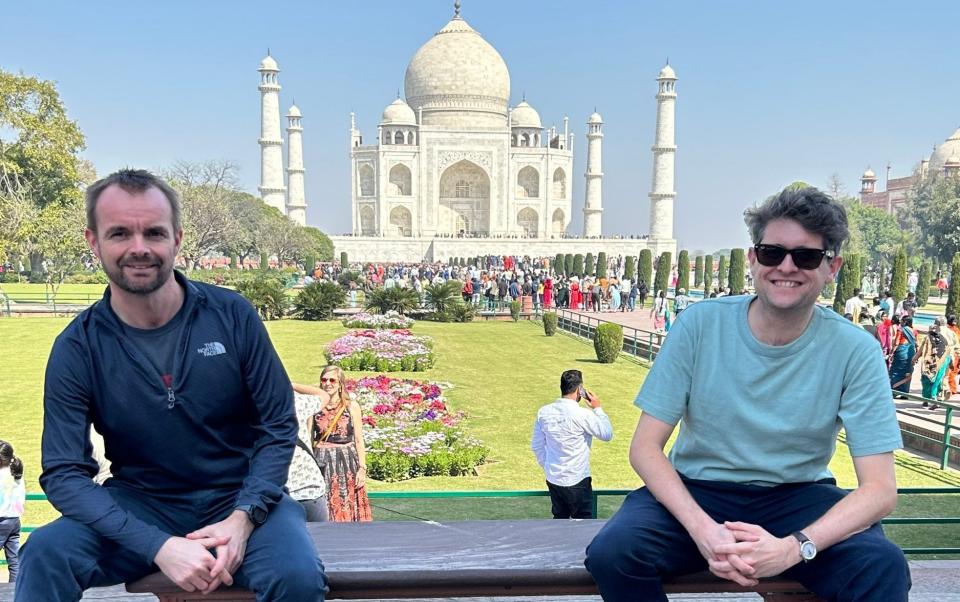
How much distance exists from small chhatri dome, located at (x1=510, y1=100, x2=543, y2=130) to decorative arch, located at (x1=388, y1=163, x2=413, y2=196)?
26.9 ft

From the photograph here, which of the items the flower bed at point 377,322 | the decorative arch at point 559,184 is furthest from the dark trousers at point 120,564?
the decorative arch at point 559,184

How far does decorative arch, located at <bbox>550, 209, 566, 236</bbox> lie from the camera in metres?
54.0

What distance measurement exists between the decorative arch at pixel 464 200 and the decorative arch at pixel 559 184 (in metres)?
4.52

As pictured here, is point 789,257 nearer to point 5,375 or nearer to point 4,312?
point 5,375

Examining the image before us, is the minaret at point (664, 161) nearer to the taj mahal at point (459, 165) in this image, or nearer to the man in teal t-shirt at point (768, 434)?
the taj mahal at point (459, 165)

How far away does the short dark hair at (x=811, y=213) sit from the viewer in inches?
71.3

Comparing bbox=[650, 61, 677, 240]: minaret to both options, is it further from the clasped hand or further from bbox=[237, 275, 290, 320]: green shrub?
the clasped hand

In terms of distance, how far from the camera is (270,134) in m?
49.7

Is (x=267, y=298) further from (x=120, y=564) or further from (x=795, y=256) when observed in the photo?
(x=795, y=256)

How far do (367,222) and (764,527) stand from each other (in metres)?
52.7

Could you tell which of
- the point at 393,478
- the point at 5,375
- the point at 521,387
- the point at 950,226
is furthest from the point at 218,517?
the point at 950,226

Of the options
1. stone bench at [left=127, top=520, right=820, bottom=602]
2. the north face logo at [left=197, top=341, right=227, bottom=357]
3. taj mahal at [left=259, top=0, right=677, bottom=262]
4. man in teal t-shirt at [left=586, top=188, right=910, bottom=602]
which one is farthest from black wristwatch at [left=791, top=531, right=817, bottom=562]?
taj mahal at [left=259, top=0, right=677, bottom=262]

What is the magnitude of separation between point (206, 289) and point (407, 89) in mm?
55084

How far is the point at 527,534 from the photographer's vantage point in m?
2.01
